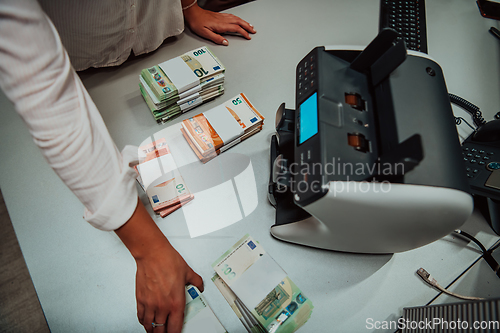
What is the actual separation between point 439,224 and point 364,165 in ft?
0.67


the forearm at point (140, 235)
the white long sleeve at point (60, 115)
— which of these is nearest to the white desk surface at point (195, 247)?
the forearm at point (140, 235)

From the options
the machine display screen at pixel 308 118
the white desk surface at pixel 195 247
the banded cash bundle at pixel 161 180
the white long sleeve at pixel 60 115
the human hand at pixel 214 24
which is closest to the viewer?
the white long sleeve at pixel 60 115

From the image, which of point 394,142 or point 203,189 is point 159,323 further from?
point 394,142

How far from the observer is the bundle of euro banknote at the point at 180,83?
951 mm

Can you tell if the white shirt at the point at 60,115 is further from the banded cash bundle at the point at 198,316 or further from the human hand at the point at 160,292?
the banded cash bundle at the point at 198,316

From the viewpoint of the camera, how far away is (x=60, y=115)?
1.79ft

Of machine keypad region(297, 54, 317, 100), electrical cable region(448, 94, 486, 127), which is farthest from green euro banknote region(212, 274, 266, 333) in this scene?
electrical cable region(448, 94, 486, 127)

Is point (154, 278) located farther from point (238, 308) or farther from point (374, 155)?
point (374, 155)

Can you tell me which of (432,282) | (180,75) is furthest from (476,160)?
(180,75)

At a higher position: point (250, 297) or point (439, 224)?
point (439, 224)

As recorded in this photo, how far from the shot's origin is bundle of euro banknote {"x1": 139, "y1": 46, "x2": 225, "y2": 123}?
3.12 ft

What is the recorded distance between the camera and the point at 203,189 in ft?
2.91

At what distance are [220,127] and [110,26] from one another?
0.54 meters

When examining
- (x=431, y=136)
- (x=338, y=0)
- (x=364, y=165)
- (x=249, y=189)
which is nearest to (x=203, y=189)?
(x=249, y=189)
